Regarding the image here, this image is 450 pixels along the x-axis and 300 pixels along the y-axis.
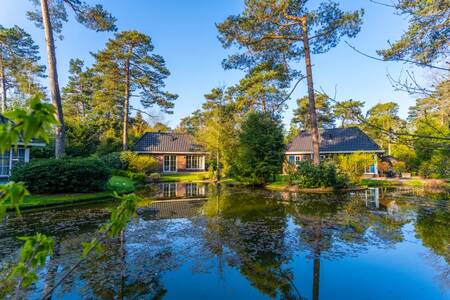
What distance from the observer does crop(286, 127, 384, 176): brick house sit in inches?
906

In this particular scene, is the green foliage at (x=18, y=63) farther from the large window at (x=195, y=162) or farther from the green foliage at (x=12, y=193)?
the green foliage at (x=12, y=193)

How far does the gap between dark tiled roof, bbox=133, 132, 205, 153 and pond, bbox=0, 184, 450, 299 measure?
18.2m

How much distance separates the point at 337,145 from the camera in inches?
974

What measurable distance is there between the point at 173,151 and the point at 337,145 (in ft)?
56.2

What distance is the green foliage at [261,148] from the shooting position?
1644 cm

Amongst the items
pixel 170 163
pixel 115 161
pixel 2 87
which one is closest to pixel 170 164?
pixel 170 163

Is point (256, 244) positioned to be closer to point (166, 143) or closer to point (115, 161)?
point (115, 161)

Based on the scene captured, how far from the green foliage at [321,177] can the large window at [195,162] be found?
15964 millimetres

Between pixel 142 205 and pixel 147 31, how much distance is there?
18.4 metres

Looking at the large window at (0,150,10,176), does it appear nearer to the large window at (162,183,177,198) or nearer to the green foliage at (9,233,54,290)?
the large window at (162,183,177,198)

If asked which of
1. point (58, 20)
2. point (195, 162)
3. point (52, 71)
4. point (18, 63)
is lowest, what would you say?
point (195, 162)

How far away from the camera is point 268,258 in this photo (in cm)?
450

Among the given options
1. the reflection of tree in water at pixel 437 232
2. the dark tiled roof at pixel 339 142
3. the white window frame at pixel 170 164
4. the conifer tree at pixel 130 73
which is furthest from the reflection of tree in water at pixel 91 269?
the dark tiled roof at pixel 339 142

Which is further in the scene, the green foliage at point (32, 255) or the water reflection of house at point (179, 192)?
the water reflection of house at point (179, 192)
